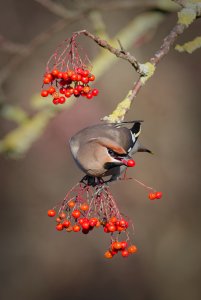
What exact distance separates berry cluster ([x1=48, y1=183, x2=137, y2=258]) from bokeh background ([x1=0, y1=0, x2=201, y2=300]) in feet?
15.7

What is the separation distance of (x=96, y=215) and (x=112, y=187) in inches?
201

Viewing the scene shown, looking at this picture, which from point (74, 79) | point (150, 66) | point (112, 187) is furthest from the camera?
point (112, 187)

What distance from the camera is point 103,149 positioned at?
294 centimetres

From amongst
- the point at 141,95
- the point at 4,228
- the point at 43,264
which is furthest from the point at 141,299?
the point at 141,95

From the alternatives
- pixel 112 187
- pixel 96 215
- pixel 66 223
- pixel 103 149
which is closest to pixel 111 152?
pixel 103 149

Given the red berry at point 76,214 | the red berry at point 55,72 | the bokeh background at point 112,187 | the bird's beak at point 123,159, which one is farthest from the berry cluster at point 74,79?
the bokeh background at point 112,187

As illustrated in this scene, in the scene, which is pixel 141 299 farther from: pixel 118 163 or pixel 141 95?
pixel 118 163

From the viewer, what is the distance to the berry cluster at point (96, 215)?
2.72 metres

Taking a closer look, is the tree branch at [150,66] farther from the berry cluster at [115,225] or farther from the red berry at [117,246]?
the red berry at [117,246]

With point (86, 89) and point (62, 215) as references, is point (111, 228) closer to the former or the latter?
point (62, 215)

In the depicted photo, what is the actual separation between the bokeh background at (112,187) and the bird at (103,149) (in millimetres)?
4537

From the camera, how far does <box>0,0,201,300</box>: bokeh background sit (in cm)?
773

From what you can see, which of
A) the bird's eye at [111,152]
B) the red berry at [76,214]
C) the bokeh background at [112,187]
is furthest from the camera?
the bokeh background at [112,187]

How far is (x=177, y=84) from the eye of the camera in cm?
865
